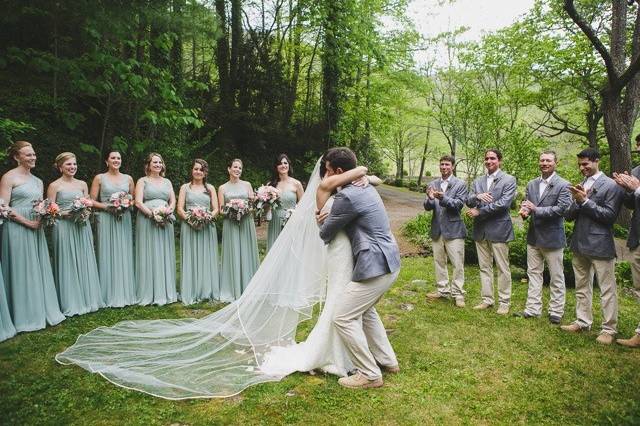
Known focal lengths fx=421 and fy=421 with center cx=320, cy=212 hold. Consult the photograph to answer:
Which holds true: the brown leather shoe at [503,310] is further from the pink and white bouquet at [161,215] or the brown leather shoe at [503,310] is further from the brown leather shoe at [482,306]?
the pink and white bouquet at [161,215]

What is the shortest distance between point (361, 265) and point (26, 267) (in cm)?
447

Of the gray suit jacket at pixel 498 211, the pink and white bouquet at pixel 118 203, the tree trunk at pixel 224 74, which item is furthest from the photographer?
the tree trunk at pixel 224 74

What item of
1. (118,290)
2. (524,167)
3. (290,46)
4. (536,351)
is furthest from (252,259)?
(290,46)

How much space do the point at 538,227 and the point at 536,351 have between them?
5.89ft

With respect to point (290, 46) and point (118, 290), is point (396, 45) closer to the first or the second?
point (290, 46)

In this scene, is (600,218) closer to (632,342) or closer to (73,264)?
(632,342)

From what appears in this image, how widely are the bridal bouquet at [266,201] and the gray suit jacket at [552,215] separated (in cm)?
381

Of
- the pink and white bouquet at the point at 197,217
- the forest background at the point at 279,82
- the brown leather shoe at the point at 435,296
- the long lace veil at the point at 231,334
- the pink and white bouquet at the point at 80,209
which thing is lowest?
the brown leather shoe at the point at 435,296

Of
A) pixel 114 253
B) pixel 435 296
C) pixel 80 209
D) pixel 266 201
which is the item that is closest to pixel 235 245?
pixel 266 201

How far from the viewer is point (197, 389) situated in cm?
391

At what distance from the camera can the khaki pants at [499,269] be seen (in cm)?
627

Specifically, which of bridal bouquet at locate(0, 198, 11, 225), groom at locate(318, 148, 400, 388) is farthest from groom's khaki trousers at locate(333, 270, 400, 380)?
bridal bouquet at locate(0, 198, 11, 225)

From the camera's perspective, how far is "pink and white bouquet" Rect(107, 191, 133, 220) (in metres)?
6.33

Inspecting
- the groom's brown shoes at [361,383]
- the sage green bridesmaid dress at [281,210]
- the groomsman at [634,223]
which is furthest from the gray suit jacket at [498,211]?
the groom's brown shoes at [361,383]
